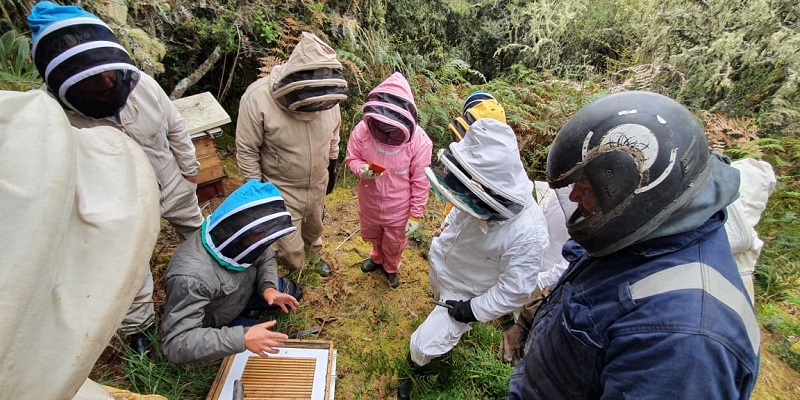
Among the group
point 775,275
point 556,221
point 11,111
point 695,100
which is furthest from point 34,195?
point 695,100

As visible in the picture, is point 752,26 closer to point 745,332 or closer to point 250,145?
point 745,332

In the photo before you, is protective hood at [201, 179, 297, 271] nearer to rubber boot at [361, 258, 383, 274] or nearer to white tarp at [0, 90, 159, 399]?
white tarp at [0, 90, 159, 399]

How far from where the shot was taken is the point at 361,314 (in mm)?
3725

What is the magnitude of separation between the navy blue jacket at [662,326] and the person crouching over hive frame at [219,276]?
1.71m

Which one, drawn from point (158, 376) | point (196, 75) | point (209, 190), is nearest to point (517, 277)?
point (158, 376)

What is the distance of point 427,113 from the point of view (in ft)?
18.8

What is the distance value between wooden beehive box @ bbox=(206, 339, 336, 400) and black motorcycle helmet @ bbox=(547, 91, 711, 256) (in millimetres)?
2018

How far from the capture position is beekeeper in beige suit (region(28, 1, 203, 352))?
220 cm

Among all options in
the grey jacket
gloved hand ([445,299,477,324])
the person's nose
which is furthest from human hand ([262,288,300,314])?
the person's nose

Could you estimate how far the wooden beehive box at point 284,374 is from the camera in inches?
92.1

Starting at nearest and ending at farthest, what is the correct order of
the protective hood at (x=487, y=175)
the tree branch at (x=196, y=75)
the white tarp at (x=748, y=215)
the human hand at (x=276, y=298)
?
the white tarp at (x=748, y=215), the protective hood at (x=487, y=175), the human hand at (x=276, y=298), the tree branch at (x=196, y=75)

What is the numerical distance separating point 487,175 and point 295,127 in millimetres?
1827

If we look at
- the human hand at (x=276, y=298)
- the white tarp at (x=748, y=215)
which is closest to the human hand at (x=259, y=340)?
the human hand at (x=276, y=298)

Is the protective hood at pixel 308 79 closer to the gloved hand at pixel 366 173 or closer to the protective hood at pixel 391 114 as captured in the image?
the protective hood at pixel 391 114
